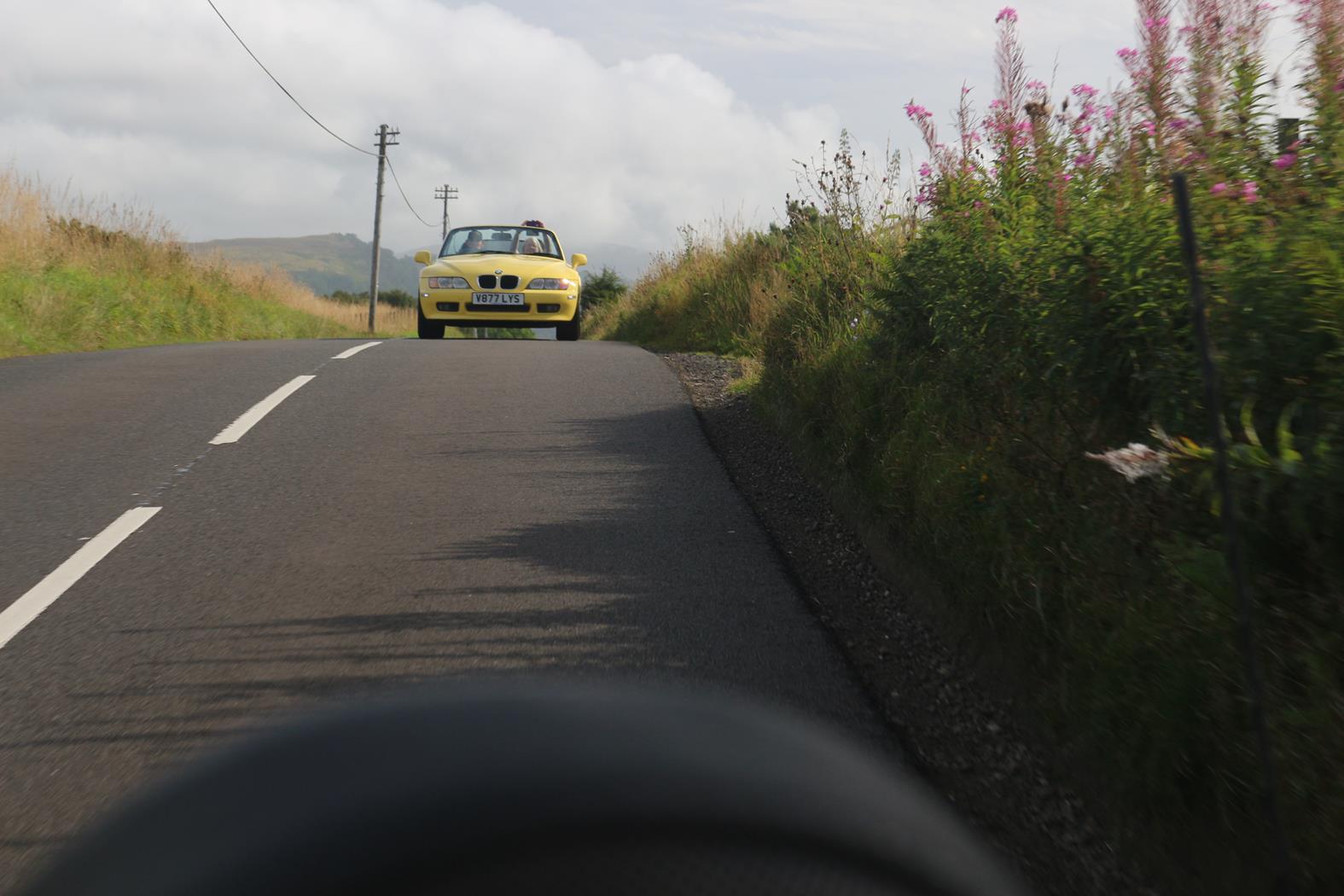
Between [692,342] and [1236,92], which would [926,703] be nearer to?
[1236,92]

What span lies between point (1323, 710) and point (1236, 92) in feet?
9.40

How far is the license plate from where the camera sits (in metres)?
17.5

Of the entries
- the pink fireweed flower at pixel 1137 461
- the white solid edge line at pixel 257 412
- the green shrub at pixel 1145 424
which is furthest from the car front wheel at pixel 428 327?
the pink fireweed flower at pixel 1137 461

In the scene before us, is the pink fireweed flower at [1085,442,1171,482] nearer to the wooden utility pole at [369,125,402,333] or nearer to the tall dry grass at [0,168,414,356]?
the tall dry grass at [0,168,414,356]

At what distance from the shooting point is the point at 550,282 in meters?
17.9

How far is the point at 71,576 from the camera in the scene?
525cm

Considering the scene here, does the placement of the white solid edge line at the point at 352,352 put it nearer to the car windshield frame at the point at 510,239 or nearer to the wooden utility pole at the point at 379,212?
the car windshield frame at the point at 510,239

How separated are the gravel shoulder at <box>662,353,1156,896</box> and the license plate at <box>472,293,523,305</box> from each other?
11.1 meters

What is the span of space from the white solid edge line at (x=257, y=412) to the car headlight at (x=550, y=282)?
21.9ft

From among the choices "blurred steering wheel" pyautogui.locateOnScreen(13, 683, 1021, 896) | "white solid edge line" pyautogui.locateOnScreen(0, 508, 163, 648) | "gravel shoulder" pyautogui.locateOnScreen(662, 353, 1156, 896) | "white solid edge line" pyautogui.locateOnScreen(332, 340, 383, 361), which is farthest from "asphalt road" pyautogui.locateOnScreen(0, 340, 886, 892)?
"white solid edge line" pyautogui.locateOnScreen(332, 340, 383, 361)

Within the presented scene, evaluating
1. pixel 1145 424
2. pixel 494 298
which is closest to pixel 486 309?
pixel 494 298

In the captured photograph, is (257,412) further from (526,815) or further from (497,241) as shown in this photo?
(497,241)

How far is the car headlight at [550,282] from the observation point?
17797 mm

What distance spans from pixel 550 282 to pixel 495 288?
0.84m
